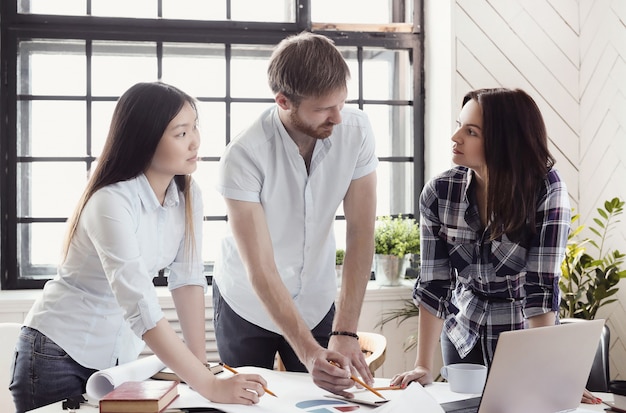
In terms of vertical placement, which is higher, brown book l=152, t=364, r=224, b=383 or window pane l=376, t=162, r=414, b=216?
window pane l=376, t=162, r=414, b=216

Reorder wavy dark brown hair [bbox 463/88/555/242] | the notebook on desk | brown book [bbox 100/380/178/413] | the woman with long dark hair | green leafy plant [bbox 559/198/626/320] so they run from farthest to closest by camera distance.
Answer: green leafy plant [bbox 559/198/626/320] → wavy dark brown hair [bbox 463/88/555/242] → the woman with long dark hair → brown book [bbox 100/380/178/413] → the notebook on desk

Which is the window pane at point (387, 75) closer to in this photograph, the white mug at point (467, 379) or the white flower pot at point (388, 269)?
the white flower pot at point (388, 269)

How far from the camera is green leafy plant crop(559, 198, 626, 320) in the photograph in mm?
3375

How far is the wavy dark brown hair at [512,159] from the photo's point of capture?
6.84ft

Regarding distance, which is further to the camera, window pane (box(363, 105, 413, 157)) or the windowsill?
window pane (box(363, 105, 413, 157))

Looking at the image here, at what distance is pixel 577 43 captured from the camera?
3.88 metres

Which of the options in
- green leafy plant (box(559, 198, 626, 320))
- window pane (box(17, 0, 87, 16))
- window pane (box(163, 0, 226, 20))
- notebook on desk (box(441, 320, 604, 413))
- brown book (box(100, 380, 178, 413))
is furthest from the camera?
window pane (box(163, 0, 226, 20))

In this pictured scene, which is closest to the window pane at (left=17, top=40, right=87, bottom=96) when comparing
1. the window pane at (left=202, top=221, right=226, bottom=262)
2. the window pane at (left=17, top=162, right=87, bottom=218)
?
the window pane at (left=17, top=162, right=87, bottom=218)

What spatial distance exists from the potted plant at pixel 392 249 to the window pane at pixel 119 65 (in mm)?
1454

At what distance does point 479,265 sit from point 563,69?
209cm

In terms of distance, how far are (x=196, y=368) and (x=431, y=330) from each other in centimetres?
77

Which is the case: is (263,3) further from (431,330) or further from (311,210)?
(431,330)

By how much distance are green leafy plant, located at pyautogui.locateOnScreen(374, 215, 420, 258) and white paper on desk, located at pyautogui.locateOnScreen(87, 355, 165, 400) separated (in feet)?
6.95

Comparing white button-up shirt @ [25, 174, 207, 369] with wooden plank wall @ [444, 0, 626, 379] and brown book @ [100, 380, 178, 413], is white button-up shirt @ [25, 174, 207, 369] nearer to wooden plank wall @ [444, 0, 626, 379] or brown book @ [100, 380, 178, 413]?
brown book @ [100, 380, 178, 413]
